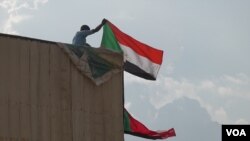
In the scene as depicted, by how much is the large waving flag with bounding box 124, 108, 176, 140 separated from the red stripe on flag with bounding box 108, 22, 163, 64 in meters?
2.20

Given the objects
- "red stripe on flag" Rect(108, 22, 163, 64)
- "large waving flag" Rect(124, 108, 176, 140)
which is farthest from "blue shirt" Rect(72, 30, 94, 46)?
"large waving flag" Rect(124, 108, 176, 140)

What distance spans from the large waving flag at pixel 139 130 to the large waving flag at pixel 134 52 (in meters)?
1.59

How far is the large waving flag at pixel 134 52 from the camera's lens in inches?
917

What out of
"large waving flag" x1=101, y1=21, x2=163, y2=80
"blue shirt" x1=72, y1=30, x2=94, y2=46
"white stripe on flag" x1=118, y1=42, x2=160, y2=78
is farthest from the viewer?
"white stripe on flag" x1=118, y1=42, x2=160, y2=78

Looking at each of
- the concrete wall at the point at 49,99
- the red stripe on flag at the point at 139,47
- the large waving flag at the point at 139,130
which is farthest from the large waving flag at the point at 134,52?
the concrete wall at the point at 49,99

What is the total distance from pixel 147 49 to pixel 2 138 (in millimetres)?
7175

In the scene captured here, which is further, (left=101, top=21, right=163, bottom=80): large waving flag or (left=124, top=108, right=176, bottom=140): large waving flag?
(left=101, top=21, right=163, bottom=80): large waving flag

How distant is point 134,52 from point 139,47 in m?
0.35

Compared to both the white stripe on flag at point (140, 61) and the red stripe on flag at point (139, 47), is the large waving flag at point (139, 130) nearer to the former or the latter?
the white stripe on flag at point (140, 61)

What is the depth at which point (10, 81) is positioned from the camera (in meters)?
18.8

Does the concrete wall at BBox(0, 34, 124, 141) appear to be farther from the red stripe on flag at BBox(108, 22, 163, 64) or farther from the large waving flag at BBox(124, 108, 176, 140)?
the red stripe on flag at BBox(108, 22, 163, 64)

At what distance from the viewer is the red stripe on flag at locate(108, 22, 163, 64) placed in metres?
23.5

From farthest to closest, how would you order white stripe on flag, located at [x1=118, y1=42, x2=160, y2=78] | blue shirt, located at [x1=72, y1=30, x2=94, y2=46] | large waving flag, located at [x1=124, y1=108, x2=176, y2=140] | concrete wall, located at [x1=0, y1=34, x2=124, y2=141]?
white stripe on flag, located at [x1=118, y1=42, x2=160, y2=78], large waving flag, located at [x1=124, y1=108, x2=176, y2=140], blue shirt, located at [x1=72, y1=30, x2=94, y2=46], concrete wall, located at [x1=0, y1=34, x2=124, y2=141]

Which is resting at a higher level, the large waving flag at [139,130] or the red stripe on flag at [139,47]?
the red stripe on flag at [139,47]
